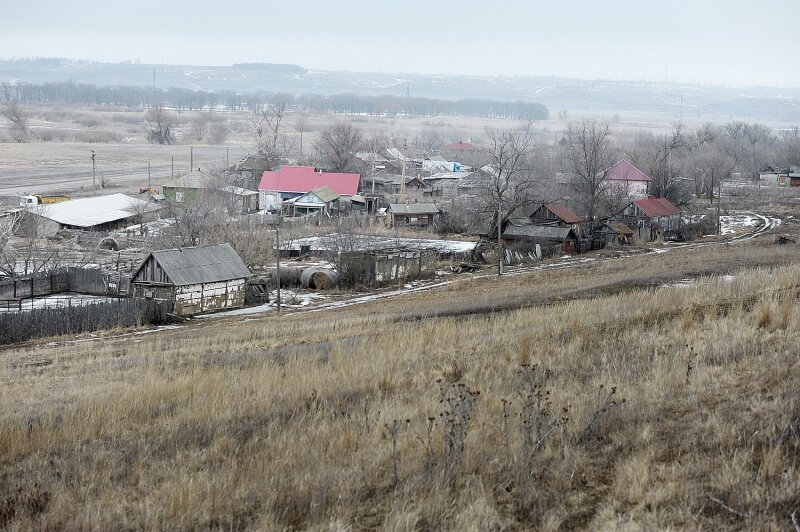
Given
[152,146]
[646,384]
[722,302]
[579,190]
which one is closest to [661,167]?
[579,190]

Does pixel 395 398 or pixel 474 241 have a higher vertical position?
pixel 395 398

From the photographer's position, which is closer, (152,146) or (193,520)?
(193,520)

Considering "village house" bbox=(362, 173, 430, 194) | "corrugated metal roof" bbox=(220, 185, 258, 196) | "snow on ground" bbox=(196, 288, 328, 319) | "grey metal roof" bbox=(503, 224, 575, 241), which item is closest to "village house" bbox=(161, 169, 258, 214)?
"corrugated metal roof" bbox=(220, 185, 258, 196)

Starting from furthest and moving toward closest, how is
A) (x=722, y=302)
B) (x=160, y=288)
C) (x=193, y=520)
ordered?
(x=160, y=288) < (x=722, y=302) < (x=193, y=520)

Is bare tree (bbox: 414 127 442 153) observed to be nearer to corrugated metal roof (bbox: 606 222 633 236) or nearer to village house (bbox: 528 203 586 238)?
corrugated metal roof (bbox: 606 222 633 236)

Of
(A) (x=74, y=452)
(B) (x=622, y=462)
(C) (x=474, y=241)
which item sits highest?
(B) (x=622, y=462)

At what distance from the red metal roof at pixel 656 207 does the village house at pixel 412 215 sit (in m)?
14.5

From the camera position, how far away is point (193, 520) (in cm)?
601

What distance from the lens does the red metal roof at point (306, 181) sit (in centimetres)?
7088

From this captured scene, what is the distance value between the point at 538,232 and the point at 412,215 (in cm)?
1497

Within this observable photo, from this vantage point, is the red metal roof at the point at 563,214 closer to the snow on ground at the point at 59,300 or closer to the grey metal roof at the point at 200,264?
the grey metal roof at the point at 200,264

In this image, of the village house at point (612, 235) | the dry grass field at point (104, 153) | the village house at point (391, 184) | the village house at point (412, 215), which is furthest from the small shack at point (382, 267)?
the village house at point (391, 184)

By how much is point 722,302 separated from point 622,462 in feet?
23.3

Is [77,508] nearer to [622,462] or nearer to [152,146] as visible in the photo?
[622,462]
